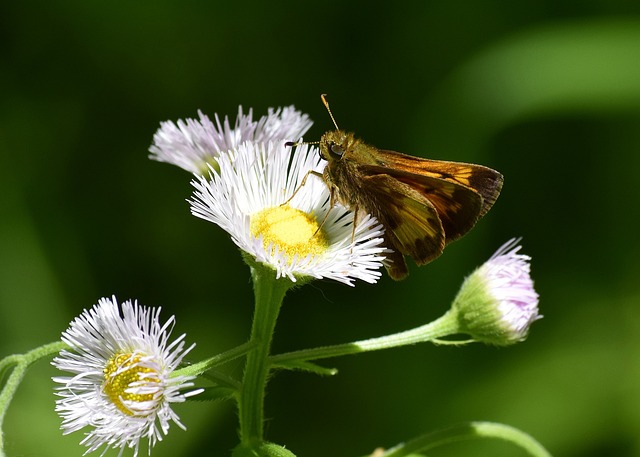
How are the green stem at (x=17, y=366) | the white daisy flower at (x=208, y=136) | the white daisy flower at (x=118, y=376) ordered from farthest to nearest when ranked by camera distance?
1. the white daisy flower at (x=208, y=136)
2. the green stem at (x=17, y=366)
3. the white daisy flower at (x=118, y=376)

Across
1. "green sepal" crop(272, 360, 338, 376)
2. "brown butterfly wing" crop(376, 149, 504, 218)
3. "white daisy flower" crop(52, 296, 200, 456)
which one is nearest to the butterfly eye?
"brown butterfly wing" crop(376, 149, 504, 218)

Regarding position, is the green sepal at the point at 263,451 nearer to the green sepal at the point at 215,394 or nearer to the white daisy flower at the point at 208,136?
the green sepal at the point at 215,394

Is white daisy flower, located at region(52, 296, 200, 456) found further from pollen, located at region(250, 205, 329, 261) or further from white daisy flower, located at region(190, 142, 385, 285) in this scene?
pollen, located at region(250, 205, 329, 261)

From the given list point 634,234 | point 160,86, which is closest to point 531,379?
point 634,234

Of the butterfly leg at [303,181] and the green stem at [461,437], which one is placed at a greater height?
the butterfly leg at [303,181]

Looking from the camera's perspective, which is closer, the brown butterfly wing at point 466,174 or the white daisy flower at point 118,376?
the white daisy flower at point 118,376

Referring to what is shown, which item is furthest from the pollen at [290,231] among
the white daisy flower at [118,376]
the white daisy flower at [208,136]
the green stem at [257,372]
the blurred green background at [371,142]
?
the blurred green background at [371,142]

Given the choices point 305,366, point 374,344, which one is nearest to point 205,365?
point 305,366
